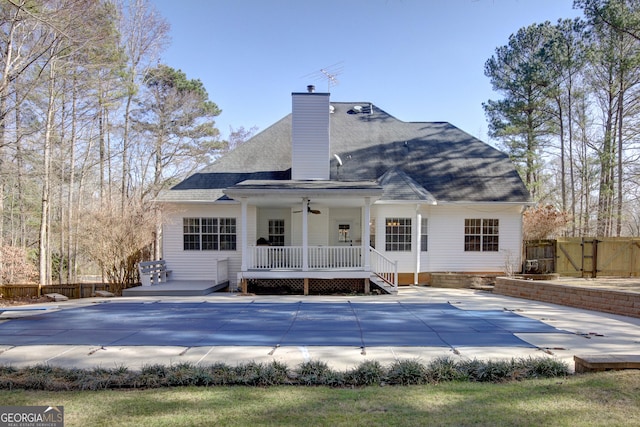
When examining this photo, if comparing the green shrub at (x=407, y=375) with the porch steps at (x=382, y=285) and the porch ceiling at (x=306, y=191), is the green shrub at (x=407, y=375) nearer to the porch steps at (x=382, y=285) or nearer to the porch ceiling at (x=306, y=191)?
the porch steps at (x=382, y=285)

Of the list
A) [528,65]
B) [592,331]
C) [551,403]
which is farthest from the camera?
[528,65]

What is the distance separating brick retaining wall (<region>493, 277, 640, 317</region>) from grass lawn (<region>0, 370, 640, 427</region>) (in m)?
5.73

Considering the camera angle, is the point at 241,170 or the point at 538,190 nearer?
the point at 241,170

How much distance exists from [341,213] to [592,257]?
1106 centimetres

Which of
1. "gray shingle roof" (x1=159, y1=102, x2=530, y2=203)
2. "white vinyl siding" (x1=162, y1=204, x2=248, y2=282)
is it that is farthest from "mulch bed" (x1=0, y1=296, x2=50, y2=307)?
"gray shingle roof" (x1=159, y1=102, x2=530, y2=203)

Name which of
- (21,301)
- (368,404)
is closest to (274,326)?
(368,404)

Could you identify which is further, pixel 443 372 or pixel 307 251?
pixel 307 251

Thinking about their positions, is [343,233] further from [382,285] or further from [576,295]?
[576,295]

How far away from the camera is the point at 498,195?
15625 millimetres

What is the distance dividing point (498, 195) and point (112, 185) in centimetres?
2316

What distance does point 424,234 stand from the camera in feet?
50.7

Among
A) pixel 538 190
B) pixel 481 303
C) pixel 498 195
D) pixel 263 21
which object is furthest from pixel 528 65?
pixel 481 303

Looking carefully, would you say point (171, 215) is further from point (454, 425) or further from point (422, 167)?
point (454, 425)

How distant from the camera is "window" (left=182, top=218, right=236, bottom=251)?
15164 millimetres
